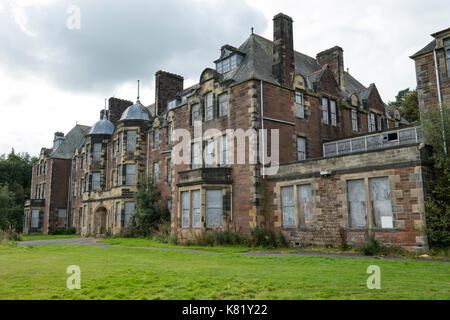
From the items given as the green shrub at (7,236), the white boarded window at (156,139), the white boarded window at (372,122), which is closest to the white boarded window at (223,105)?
the white boarded window at (156,139)

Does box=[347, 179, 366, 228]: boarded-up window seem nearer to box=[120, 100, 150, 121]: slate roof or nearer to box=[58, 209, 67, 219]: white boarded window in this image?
box=[120, 100, 150, 121]: slate roof

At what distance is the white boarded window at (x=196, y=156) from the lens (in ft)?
80.7

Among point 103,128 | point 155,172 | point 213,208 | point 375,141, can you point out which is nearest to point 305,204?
point 213,208

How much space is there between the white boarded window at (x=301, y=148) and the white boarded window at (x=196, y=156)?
6086 mm

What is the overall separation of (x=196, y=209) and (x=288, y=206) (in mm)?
5356

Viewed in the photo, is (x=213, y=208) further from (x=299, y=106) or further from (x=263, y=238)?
(x=299, y=106)

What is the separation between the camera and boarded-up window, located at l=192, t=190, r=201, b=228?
2186 centimetres

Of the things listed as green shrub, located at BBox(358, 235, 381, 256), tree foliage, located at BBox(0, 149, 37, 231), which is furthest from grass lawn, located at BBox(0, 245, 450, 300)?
tree foliage, located at BBox(0, 149, 37, 231)

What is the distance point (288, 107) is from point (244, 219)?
7.21 metres

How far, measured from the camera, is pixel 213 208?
21625mm

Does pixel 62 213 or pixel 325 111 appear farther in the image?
pixel 62 213
